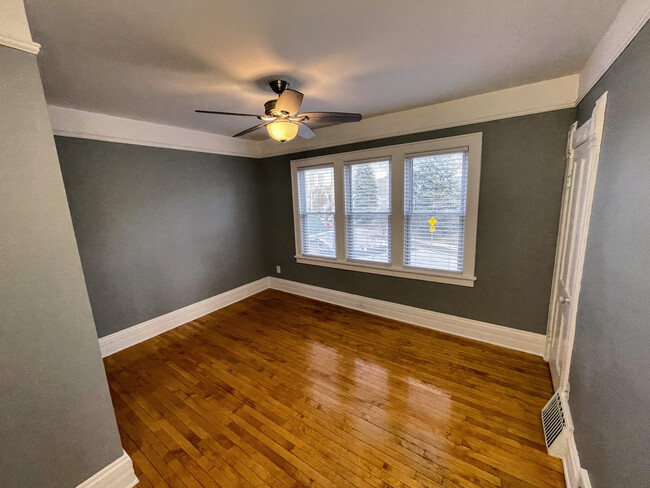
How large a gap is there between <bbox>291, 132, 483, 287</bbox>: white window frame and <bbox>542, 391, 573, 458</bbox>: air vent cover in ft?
4.07

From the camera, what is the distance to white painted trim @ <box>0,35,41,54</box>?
42.2 inches

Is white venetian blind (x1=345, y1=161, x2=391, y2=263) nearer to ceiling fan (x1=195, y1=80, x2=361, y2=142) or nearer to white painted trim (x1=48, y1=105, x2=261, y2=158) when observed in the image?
ceiling fan (x1=195, y1=80, x2=361, y2=142)

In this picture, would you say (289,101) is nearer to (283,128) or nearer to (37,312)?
(283,128)

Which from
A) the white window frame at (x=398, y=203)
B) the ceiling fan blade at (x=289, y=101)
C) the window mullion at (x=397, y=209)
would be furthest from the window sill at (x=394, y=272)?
the ceiling fan blade at (x=289, y=101)

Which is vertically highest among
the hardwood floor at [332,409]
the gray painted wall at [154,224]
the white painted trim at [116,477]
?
the gray painted wall at [154,224]

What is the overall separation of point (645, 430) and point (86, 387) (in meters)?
2.43

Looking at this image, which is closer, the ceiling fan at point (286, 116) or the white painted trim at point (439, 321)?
the ceiling fan at point (286, 116)

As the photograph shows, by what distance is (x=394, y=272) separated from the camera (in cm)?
336

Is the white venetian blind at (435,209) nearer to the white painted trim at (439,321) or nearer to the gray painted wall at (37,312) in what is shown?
the white painted trim at (439,321)

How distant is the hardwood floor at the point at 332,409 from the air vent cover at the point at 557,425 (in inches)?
2.8

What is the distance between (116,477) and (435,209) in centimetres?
332

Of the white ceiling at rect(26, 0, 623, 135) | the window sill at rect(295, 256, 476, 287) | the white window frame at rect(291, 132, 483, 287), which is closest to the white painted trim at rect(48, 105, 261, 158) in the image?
the white ceiling at rect(26, 0, 623, 135)

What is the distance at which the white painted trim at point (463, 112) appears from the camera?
2209 millimetres

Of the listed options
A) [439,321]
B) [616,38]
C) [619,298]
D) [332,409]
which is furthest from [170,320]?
[616,38]
